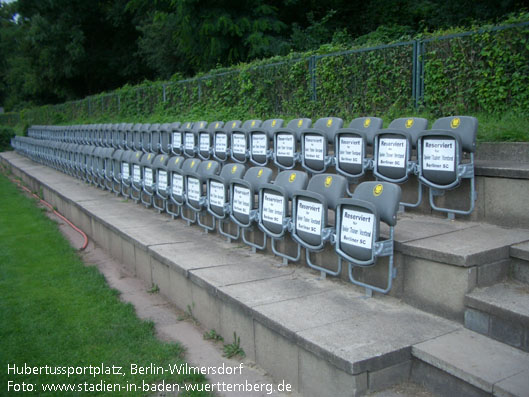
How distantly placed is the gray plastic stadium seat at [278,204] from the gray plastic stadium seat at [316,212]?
0.54 ft

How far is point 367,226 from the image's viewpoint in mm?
3715

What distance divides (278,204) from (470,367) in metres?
2.39

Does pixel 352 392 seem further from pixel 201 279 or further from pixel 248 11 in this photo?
pixel 248 11

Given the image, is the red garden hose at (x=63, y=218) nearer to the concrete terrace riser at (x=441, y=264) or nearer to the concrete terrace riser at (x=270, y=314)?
the concrete terrace riser at (x=270, y=314)

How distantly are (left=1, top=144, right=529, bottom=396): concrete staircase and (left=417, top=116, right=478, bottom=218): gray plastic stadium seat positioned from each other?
16 centimetres

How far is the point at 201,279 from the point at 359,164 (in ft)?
6.71

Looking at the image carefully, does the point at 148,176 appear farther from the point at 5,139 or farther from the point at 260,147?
the point at 5,139

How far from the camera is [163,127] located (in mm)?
10438

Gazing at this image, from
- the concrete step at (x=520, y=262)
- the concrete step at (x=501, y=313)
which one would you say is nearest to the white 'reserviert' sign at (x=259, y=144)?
the concrete step at (x=520, y=262)

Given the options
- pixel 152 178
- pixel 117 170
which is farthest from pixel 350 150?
pixel 117 170

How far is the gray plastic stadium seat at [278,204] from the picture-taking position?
4660 mm

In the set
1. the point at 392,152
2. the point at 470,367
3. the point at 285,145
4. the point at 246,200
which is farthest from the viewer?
the point at 285,145

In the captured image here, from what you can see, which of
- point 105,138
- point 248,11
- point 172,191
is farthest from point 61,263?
point 248,11

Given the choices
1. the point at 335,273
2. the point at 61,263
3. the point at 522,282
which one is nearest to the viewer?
the point at 522,282
